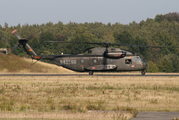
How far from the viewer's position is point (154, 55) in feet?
451

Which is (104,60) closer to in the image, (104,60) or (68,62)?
(104,60)

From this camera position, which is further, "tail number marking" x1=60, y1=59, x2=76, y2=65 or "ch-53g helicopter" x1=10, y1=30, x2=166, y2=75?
"tail number marking" x1=60, y1=59, x2=76, y2=65

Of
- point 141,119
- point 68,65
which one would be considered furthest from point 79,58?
point 141,119

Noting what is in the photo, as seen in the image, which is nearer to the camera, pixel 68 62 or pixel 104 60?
pixel 104 60

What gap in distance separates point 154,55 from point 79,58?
97067 mm

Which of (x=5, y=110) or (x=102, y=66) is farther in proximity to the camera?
(x=102, y=66)

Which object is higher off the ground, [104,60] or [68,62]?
[104,60]

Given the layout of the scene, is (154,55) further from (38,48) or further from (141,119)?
(141,119)

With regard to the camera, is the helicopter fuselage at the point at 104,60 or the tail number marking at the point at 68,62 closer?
the helicopter fuselage at the point at 104,60

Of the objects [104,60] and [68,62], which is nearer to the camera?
[104,60]

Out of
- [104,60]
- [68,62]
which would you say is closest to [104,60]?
[104,60]

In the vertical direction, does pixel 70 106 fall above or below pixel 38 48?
below

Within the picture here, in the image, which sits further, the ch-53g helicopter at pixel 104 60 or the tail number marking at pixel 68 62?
the tail number marking at pixel 68 62

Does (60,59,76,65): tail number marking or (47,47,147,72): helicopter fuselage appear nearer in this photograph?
(47,47,147,72): helicopter fuselage
